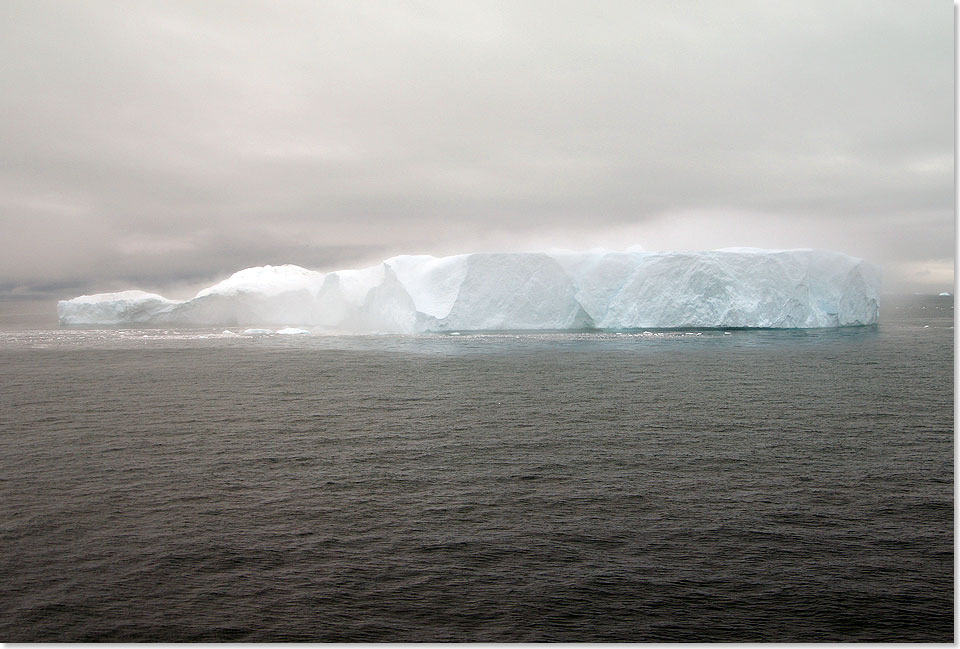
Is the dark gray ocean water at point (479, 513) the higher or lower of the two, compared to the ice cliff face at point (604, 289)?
lower

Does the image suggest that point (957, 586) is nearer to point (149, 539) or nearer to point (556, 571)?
point (556, 571)

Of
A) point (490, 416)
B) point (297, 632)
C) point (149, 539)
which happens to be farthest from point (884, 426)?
point (149, 539)

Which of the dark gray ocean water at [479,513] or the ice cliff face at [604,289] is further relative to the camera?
the ice cliff face at [604,289]

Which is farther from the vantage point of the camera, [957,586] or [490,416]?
[490,416]

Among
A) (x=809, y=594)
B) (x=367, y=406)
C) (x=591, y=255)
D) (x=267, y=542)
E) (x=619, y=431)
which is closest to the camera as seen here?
(x=809, y=594)

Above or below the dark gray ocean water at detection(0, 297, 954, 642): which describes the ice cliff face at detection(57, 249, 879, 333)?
above
